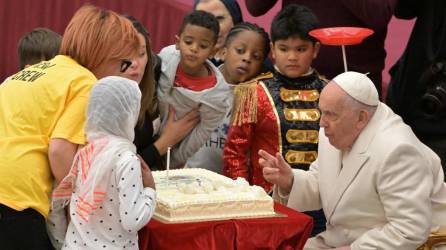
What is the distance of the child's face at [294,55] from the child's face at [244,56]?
0.61 feet

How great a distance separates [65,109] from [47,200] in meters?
0.37

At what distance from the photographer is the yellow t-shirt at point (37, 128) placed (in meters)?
3.63

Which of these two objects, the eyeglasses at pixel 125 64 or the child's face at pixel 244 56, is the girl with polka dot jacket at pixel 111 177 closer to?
the eyeglasses at pixel 125 64

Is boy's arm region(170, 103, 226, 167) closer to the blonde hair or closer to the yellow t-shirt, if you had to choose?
the blonde hair

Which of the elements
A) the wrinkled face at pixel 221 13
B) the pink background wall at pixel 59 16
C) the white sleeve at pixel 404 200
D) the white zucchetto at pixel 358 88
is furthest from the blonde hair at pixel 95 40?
the pink background wall at pixel 59 16

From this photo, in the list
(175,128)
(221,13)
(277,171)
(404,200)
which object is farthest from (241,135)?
(404,200)

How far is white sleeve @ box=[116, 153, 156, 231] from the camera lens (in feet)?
11.3

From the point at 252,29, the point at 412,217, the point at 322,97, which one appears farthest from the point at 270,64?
the point at 412,217

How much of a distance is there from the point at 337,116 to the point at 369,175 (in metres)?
0.28

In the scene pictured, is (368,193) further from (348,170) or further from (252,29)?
(252,29)

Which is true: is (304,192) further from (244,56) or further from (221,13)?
(221,13)

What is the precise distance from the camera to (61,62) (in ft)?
12.3

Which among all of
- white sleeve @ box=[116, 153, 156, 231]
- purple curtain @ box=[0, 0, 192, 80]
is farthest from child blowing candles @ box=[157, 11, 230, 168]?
purple curtain @ box=[0, 0, 192, 80]

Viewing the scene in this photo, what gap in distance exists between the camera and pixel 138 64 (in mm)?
4188
